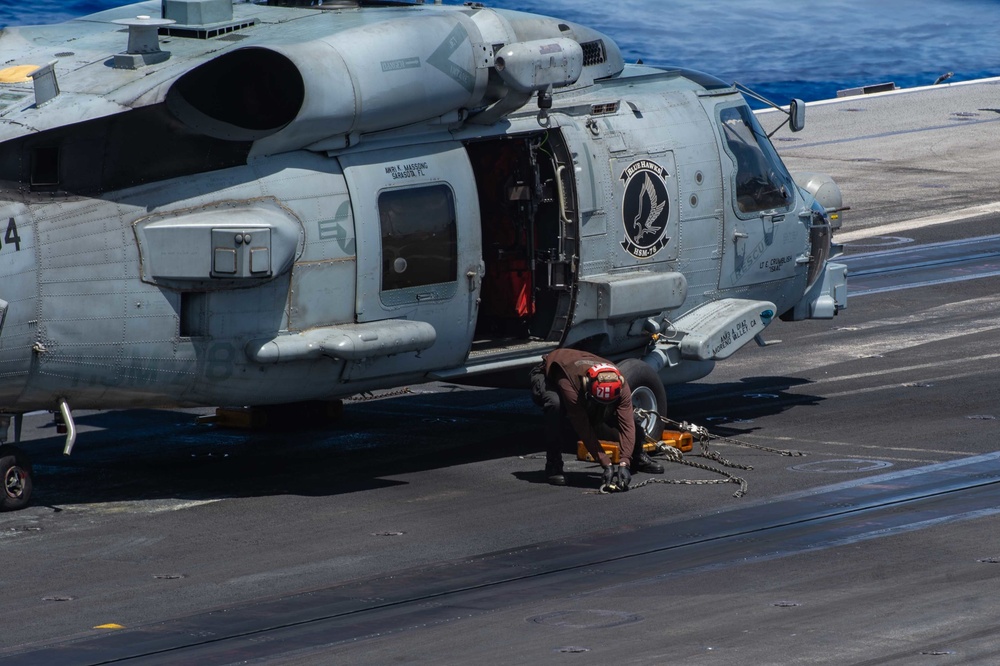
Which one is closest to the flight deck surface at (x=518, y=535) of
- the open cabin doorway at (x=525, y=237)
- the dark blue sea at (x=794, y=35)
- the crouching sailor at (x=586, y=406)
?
the crouching sailor at (x=586, y=406)

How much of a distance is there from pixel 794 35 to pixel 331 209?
2821 inches

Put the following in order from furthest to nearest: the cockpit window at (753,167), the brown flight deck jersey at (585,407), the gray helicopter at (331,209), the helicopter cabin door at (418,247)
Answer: the cockpit window at (753,167)
the brown flight deck jersey at (585,407)
the helicopter cabin door at (418,247)
the gray helicopter at (331,209)

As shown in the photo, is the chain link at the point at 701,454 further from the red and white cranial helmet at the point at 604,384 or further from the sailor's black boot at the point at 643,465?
the red and white cranial helmet at the point at 604,384

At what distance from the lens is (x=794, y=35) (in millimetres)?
82562

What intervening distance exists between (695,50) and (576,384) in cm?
6241

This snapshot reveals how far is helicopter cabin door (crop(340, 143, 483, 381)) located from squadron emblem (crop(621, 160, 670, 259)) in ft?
5.99

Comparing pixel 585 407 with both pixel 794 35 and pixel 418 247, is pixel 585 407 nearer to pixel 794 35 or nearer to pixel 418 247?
pixel 418 247

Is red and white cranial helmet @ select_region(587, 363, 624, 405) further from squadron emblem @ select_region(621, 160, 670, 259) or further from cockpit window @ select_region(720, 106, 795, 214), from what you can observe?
cockpit window @ select_region(720, 106, 795, 214)

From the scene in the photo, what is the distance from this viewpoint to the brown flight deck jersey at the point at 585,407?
1489 centimetres

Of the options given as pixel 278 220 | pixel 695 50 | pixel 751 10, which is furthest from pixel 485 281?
pixel 751 10

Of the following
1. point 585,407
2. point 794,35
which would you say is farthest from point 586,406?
point 794,35

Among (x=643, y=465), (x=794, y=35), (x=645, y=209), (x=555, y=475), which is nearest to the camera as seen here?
(x=555, y=475)

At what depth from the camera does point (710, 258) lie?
17062 millimetres

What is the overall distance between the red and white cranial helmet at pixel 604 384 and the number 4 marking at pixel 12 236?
4984mm
